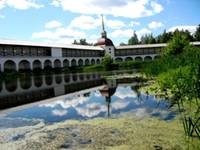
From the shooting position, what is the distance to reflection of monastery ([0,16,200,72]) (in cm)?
4163

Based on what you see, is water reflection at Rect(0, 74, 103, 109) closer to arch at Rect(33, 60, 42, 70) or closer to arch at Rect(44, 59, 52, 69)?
arch at Rect(33, 60, 42, 70)

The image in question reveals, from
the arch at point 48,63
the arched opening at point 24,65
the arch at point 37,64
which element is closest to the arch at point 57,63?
the arch at point 48,63

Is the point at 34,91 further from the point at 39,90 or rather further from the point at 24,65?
the point at 24,65

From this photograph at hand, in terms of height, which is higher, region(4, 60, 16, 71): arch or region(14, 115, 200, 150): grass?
region(4, 60, 16, 71): arch

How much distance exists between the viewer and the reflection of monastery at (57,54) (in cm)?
4163

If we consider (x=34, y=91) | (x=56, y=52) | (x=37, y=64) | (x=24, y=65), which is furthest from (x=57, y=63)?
(x=34, y=91)

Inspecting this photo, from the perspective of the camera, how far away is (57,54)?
169ft

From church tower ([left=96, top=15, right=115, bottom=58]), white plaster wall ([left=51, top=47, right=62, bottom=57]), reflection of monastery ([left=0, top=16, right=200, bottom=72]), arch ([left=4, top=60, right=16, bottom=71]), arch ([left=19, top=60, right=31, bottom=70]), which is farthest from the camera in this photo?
church tower ([left=96, top=15, right=115, bottom=58])

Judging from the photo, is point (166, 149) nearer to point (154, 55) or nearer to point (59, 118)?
point (59, 118)

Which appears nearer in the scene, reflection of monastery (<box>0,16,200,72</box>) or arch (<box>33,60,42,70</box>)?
reflection of monastery (<box>0,16,200,72</box>)

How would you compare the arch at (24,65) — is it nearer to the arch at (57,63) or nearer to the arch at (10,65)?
the arch at (10,65)

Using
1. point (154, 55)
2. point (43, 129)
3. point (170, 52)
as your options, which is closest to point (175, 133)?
point (43, 129)

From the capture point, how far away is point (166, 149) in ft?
17.0

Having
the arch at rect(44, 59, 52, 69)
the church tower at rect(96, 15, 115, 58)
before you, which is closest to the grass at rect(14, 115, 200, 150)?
the arch at rect(44, 59, 52, 69)
